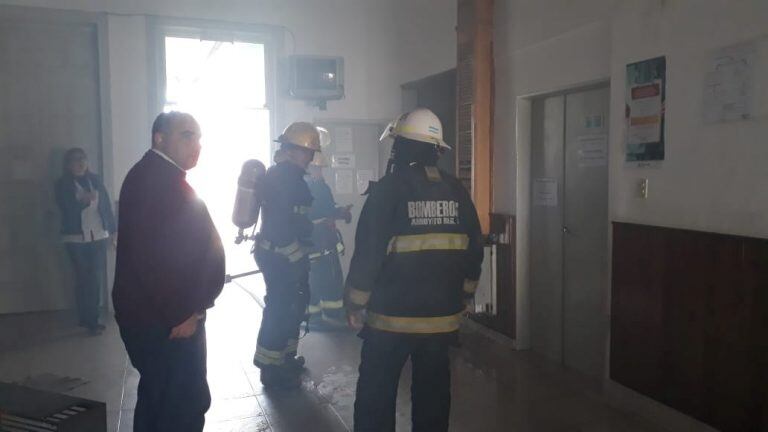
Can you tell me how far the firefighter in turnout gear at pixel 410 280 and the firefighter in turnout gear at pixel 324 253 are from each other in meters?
2.61

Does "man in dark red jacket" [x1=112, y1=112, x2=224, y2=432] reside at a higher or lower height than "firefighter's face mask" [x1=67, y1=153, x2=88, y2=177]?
lower

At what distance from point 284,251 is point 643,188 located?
2.24m

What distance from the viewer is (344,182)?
23.1 feet

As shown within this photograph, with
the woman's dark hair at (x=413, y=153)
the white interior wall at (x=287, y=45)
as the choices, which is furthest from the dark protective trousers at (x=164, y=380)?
the white interior wall at (x=287, y=45)

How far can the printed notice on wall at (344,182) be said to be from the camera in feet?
23.0

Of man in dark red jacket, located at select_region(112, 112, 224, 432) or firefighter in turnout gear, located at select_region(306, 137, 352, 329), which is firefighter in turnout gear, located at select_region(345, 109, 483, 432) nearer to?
man in dark red jacket, located at select_region(112, 112, 224, 432)

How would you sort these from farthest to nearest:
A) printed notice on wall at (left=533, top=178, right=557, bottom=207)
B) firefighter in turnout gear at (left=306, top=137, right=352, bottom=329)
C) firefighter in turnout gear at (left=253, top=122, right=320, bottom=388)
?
1. firefighter in turnout gear at (left=306, top=137, right=352, bottom=329)
2. printed notice on wall at (left=533, top=178, right=557, bottom=207)
3. firefighter in turnout gear at (left=253, top=122, right=320, bottom=388)

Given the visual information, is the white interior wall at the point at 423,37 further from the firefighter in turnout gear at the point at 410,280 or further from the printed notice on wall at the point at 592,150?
the firefighter in turnout gear at the point at 410,280

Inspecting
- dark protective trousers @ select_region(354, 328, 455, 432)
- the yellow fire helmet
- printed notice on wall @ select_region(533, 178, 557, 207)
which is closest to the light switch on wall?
printed notice on wall @ select_region(533, 178, 557, 207)

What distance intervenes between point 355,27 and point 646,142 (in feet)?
13.9

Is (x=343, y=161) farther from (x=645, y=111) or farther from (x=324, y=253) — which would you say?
(x=645, y=111)

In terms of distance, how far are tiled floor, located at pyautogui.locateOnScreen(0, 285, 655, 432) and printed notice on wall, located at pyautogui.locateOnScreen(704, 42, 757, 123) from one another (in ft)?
5.84

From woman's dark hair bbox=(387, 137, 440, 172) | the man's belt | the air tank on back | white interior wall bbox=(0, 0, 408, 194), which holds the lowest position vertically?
the man's belt

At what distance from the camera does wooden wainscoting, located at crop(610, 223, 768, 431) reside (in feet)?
9.09
